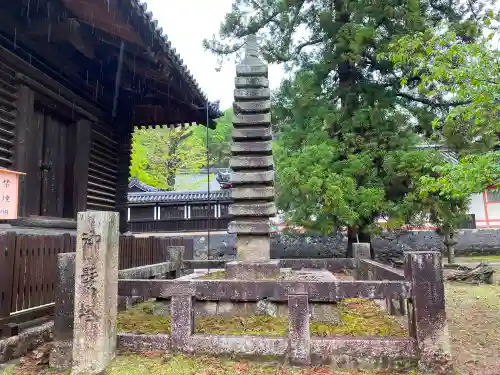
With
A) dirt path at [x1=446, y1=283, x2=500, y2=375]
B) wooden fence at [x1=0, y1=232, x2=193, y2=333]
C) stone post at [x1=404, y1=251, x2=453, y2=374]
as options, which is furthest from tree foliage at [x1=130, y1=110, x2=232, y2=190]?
stone post at [x1=404, y1=251, x2=453, y2=374]

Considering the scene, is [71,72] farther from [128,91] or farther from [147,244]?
[147,244]

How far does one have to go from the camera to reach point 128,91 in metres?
9.95

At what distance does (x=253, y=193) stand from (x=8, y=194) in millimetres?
3601

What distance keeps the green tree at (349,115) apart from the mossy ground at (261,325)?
8.03 m

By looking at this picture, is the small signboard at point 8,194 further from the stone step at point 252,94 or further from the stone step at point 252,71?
the stone step at point 252,71

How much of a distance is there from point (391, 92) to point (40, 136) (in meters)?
13.3

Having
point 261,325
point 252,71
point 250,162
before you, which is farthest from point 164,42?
point 261,325

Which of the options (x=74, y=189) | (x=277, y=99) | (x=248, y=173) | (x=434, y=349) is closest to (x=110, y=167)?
(x=74, y=189)

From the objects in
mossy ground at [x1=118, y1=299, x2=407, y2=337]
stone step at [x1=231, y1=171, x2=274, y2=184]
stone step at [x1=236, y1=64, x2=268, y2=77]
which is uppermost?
stone step at [x1=236, y1=64, x2=268, y2=77]

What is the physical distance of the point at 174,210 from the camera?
86.8ft

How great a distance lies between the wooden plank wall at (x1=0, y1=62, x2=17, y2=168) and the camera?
21.7 ft

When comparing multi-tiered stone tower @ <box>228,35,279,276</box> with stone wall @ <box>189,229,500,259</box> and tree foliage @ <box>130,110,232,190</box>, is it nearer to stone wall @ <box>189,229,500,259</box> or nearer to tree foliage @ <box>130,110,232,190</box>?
stone wall @ <box>189,229,500,259</box>

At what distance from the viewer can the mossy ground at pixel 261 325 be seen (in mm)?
5262

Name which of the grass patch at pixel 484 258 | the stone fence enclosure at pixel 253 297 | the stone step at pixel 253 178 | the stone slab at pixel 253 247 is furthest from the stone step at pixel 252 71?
the grass patch at pixel 484 258
